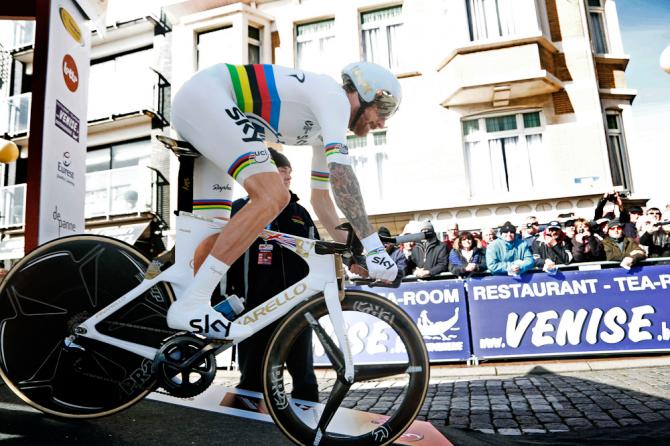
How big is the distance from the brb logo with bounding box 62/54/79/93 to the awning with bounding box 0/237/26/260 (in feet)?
51.0

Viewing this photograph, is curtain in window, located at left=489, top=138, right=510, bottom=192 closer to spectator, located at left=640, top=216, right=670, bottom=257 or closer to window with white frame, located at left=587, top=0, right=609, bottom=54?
window with white frame, located at left=587, top=0, right=609, bottom=54

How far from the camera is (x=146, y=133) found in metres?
18.0

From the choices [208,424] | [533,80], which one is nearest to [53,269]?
[208,424]

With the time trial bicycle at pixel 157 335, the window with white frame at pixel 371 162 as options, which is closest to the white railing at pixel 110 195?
the window with white frame at pixel 371 162

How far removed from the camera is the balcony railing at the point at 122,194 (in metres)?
16.9

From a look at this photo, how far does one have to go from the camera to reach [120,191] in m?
17.3

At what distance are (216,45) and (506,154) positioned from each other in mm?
10460

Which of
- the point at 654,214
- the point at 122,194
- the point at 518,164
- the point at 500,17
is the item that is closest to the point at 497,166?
the point at 518,164

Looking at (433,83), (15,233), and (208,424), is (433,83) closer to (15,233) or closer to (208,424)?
(208,424)

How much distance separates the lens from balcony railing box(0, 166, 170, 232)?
55.3ft

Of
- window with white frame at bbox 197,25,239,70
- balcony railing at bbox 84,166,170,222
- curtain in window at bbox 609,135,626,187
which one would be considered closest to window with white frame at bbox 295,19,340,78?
window with white frame at bbox 197,25,239,70

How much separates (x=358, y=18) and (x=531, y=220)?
9.87 metres

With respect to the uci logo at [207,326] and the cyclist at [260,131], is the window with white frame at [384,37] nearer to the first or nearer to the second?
the cyclist at [260,131]

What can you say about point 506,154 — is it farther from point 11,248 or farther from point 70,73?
point 11,248
